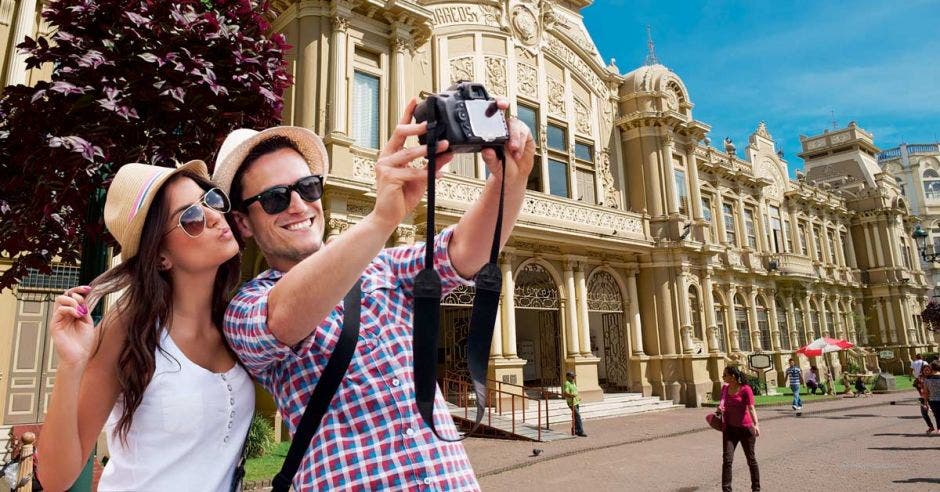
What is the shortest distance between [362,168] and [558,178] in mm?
7785

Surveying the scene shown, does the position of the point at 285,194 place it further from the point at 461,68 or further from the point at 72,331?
the point at 461,68

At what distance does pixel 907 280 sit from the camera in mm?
33562

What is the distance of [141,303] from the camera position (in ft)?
5.24

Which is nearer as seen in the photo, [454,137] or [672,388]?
[454,137]

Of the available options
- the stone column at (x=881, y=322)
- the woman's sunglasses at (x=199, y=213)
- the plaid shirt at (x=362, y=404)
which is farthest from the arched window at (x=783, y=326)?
the woman's sunglasses at (x=199, y=213)

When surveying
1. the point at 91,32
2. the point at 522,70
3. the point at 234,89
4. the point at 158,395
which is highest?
the point at 522,70

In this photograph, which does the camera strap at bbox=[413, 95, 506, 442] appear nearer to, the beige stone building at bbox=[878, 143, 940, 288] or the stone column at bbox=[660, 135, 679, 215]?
the stone column at bbox=[660, 135, 679, 215]

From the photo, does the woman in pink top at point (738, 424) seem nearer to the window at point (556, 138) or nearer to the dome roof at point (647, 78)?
the window at point (556, 138)

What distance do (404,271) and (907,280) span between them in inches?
Result: 1615

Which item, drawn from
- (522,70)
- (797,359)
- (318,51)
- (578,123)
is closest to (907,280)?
(797,359)

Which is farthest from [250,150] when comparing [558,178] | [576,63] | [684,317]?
[576,63]

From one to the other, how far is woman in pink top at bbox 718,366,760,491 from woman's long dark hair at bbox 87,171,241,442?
7303mm

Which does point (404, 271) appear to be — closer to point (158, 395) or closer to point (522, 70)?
point (158, 395)

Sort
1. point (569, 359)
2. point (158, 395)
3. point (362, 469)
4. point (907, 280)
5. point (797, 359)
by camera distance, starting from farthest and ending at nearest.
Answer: point (907, 280)
point (797, 359)
point (569, 359)
point (158, 395)
point (362, 469)
